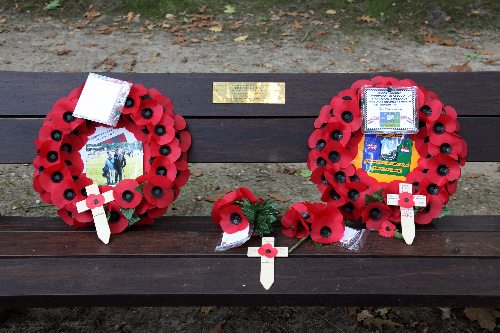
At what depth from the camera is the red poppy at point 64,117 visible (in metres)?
2.27

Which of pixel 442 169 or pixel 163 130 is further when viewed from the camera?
pixel 163 130

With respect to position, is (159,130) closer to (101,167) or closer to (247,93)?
(101,167)

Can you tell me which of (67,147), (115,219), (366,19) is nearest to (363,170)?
(115,219)

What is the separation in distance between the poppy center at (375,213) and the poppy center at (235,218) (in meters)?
0.52

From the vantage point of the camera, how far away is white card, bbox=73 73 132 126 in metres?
2.27

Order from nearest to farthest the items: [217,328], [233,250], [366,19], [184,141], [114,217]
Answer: [233,250] → [114,217] → [184,141] → [217,328] → [366,19]

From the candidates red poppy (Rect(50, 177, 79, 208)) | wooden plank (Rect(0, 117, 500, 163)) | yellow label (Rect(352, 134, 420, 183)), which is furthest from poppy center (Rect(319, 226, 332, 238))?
red poppy (Rect(50, 177, 79, 208))

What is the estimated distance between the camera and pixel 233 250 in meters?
1.94

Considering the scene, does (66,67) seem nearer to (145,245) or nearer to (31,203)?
(31,203)

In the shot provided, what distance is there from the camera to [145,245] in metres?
1.99

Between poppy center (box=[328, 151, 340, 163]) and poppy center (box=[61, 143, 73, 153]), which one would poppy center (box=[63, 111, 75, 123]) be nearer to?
poppy center (box=[61, 143, 73, 153])

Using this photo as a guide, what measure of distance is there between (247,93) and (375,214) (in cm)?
79

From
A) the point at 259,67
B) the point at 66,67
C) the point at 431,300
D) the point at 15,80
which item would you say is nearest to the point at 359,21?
the point at 259,67

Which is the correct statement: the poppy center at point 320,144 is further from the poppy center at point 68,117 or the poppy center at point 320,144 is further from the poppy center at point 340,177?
the poppy center at point 68,117
